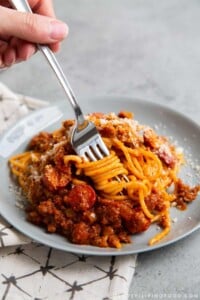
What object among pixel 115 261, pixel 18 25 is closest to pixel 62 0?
pixel 18 25

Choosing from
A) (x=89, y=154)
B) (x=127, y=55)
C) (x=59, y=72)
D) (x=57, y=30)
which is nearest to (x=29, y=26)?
(x=57, y=30)

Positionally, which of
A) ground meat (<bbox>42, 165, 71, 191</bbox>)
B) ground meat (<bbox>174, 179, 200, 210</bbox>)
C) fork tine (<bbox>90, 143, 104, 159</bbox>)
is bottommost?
ground meat (<bbox>42, 165, 71, 191</bbox>)

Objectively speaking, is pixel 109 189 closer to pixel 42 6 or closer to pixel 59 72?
pixel 59 72

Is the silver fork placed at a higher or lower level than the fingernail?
lower

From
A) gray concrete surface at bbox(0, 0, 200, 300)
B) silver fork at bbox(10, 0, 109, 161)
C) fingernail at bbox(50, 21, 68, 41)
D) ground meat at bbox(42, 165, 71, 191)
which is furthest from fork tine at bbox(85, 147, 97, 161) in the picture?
gray concrete surface at bbox(0, 0, 200, 300)

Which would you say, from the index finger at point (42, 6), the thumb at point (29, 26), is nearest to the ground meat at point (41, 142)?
the thumb at point (29, 26)

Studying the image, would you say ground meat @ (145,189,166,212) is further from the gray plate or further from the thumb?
the thumb
